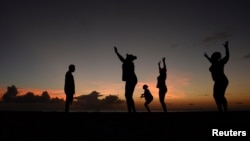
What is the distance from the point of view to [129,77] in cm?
921

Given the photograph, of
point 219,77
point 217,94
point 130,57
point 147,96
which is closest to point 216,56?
point 219,77

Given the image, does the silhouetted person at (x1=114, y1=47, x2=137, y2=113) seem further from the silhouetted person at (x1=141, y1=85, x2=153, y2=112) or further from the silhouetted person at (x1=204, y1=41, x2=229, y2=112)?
the silhouetted person at (x1=141, y1=85, x2=153, y2=112)

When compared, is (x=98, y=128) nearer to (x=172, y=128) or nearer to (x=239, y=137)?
(x=172, y=128)

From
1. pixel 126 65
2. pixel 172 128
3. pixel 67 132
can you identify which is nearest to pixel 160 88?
pixel 126 65

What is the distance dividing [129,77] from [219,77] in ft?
9.91

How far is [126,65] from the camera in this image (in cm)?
935

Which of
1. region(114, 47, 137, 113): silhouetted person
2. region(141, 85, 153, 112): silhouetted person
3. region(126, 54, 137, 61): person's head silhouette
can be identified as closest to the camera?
region(114, 47, 137, 113): silhouetted person

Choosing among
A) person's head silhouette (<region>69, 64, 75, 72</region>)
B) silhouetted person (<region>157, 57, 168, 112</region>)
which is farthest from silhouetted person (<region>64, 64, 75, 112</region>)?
silhouetted person (<region>157, 57, 168, 112</region>)

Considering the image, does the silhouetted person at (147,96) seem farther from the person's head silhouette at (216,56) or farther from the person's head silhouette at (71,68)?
the person's head silhouette at (216,56)

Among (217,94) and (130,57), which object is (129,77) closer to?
(130,57)

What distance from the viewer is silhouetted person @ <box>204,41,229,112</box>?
28.2ft

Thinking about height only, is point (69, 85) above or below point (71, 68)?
below

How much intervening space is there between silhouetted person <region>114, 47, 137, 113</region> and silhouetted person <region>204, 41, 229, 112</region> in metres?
2.67

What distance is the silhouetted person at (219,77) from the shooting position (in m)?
8.59
